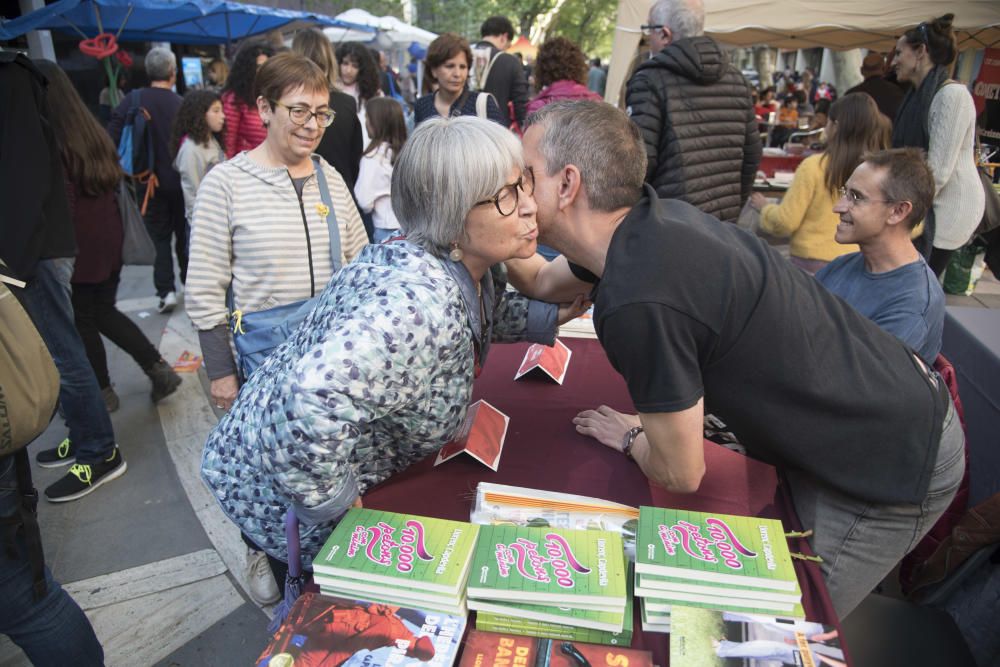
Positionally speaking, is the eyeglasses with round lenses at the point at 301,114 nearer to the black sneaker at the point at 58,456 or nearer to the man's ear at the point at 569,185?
the man's ear at the point at 569,185

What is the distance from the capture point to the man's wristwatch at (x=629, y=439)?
1605 millimetres

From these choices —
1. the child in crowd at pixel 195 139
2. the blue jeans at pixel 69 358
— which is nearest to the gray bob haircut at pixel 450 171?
the blue jeans at pixel 69 358

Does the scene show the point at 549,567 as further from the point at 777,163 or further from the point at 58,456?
the point at 777,163

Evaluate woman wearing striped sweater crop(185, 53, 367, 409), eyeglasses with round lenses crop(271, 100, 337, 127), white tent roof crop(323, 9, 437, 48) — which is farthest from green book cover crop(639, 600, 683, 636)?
white tent roof crop(323, 9, 437, 48)

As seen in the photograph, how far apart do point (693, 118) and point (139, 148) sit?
4.07 metres

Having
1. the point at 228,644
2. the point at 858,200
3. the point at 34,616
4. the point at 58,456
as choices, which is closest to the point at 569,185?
the point at 858,200

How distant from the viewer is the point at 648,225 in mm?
1229

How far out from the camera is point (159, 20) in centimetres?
955

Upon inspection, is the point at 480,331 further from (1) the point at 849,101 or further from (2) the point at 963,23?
Result: (2) the point at 963,23

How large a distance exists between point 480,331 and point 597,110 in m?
0.55

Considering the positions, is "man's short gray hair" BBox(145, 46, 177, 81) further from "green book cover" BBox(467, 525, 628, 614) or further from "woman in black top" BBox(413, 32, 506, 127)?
"green book cover" BBox(467, 525, 628, 614)

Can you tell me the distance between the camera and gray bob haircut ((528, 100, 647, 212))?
1.37 meters

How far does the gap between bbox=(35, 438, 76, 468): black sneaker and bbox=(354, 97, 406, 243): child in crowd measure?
192cm

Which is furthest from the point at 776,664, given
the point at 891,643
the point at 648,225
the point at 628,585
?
the point at 891,643
